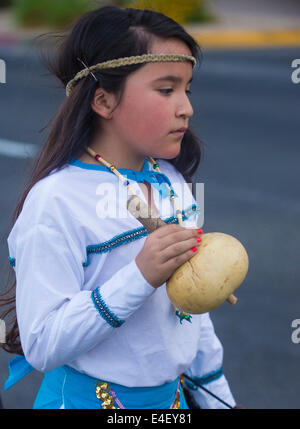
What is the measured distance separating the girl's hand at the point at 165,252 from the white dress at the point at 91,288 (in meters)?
0.03

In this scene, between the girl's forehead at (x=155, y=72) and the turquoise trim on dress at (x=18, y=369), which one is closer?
the girl's forehead at (x=155, y=72)

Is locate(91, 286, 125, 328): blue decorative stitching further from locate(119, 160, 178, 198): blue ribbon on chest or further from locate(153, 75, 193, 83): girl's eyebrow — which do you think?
locate(153, 75, 193, 83): girl's eyebrow

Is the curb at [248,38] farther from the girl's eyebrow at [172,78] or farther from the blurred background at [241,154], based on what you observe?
the girl's eyebrow at [172,78]

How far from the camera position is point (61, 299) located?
1.80m

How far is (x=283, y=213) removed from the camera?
5.79 meters

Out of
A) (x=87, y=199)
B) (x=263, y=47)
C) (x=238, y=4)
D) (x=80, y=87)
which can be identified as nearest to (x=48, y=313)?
(x=87, y=199)

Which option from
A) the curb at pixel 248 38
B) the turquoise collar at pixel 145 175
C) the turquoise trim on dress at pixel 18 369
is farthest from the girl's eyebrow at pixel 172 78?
the curb at pixel 248 38

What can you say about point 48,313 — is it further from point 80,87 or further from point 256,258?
point 256,258

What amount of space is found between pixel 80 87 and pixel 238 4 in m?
16.8

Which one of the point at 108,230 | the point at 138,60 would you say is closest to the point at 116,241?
the point at 108,230

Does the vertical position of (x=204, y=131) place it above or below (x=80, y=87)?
below

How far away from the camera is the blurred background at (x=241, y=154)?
151 inches

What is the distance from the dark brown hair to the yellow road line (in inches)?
462

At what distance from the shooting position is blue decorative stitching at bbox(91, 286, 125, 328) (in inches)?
69.8
